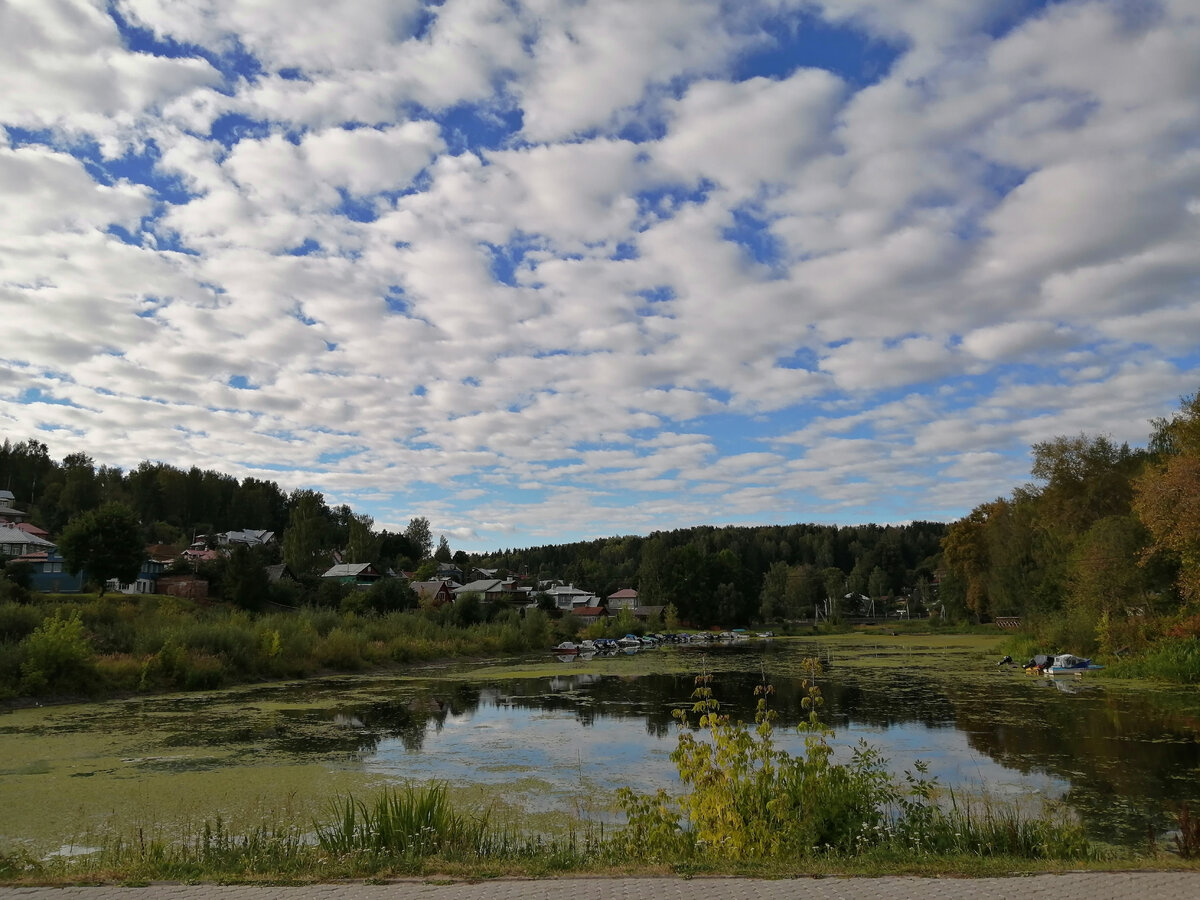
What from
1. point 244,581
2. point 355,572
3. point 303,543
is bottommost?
point 244,581

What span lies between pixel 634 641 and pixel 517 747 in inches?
1916

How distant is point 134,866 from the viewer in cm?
732

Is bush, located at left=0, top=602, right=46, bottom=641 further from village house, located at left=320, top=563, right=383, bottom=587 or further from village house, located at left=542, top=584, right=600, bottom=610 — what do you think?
village house, located at left=542, top=584, right=600, bottom=610

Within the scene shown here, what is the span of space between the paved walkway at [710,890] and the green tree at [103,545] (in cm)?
5349

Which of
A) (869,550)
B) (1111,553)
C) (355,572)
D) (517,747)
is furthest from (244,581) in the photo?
(869,550)

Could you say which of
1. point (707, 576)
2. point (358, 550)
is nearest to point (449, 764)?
point (707, 576)

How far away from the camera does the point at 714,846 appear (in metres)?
7.85

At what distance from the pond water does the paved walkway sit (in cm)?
459

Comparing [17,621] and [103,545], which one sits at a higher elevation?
[103,545]

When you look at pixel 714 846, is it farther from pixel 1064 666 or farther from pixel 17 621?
pixel 1064 666

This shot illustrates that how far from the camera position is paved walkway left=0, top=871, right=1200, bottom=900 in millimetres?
5828

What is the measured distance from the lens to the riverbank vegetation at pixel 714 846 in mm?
6844

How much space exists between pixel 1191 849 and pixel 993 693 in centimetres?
2219

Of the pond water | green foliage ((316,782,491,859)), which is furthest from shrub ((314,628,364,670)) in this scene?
green foliage ((316,782,491,859))
